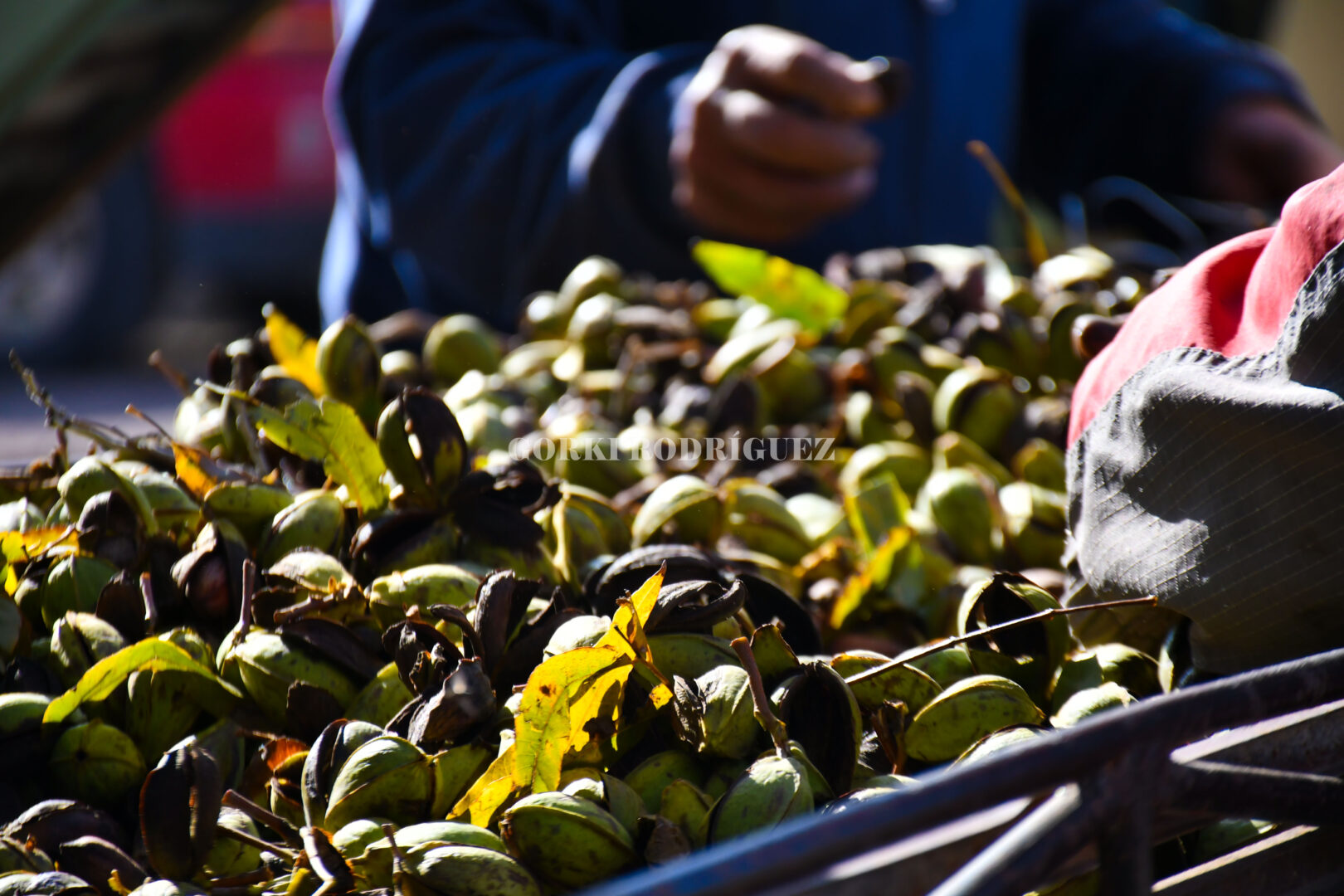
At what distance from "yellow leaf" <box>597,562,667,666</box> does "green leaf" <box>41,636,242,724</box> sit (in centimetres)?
19

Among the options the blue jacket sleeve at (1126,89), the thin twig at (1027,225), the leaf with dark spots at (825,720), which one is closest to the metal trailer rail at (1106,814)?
the leaf with dark spots at (825,720)

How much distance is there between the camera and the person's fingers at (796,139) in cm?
144

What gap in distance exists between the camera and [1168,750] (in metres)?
0.37

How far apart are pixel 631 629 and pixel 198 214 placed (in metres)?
5.76

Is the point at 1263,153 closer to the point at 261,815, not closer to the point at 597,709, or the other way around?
the point at 597,709

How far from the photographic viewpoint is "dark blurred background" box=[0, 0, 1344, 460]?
17.4ft

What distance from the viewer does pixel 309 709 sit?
522 millimetres

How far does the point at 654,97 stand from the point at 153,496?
1.24m

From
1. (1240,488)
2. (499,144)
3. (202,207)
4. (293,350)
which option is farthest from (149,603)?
(202,207)

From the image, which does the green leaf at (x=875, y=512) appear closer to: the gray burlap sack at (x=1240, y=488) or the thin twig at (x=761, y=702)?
the gray burlap sack at (x=1240, y=488)

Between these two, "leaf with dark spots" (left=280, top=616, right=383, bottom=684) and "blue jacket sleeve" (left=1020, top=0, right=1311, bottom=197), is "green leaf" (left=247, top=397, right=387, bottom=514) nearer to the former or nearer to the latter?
"leaf with dark spots" (left=280, top=616, right=383, bottom=684)

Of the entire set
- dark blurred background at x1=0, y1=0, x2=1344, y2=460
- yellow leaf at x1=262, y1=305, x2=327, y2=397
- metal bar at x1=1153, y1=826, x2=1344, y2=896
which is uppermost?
yellow leaf at x1=262, y1=305, x2=327, y2=397

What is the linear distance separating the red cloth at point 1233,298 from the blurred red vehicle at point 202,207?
5223 millimetres

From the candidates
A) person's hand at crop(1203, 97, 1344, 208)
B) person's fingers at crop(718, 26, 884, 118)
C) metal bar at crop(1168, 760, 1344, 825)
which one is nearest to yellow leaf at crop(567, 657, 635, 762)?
metal bar at crop(1168, 760, 1344, 825)
